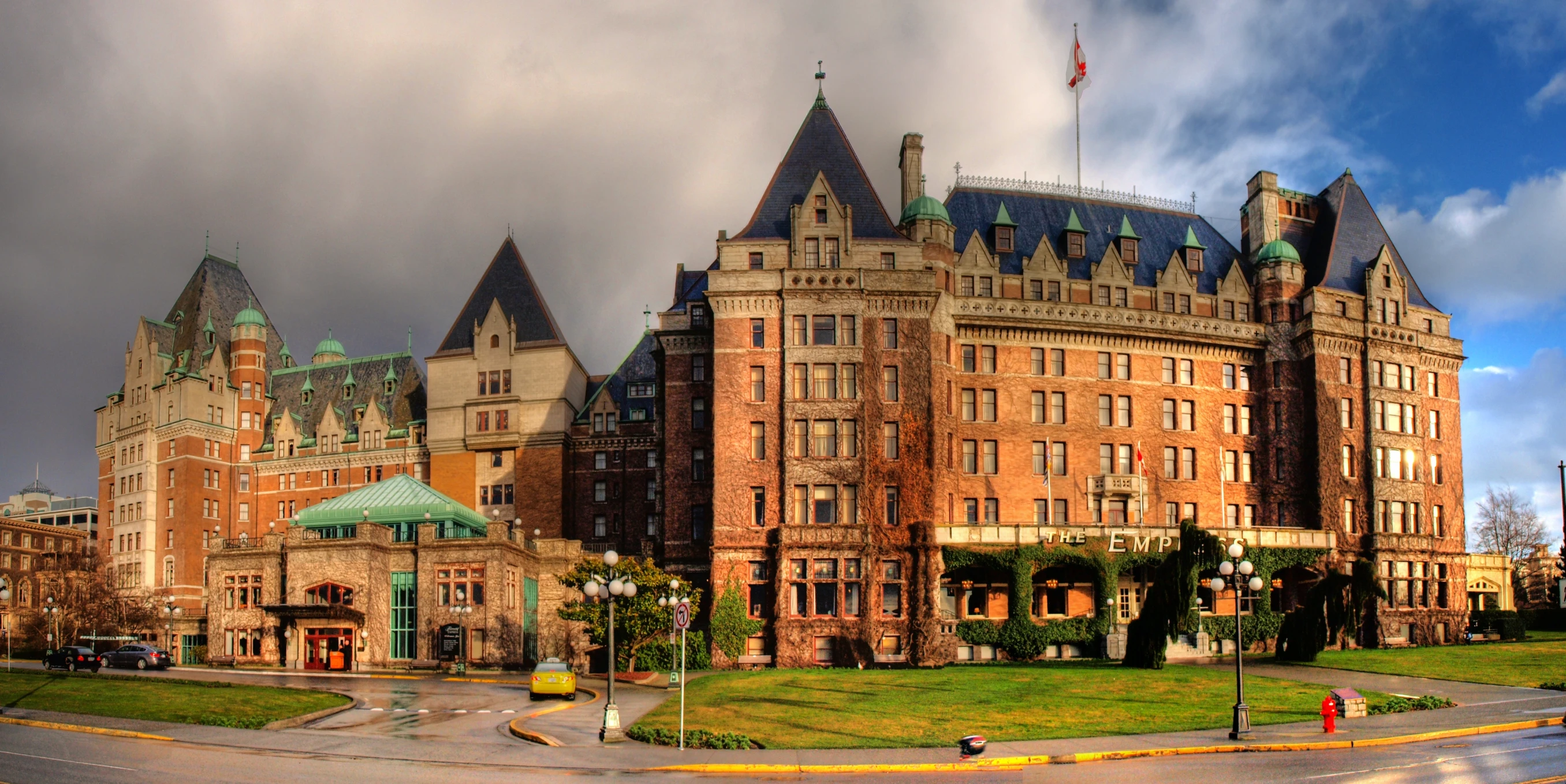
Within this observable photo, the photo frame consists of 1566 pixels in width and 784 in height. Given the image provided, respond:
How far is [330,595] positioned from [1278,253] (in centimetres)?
6062

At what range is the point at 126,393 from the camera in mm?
112688

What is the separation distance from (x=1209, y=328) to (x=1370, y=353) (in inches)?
391

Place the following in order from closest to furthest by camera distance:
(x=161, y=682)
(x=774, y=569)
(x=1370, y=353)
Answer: (x=161, y=682) < (x=774, y=569) < (x=1370, y=353)

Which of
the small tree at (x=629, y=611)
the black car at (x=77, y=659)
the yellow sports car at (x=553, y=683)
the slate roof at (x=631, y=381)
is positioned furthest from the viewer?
the slate roof at (x=631, y=381)

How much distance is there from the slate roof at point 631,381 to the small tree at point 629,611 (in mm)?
28820

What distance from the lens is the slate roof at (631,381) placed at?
9344 cm

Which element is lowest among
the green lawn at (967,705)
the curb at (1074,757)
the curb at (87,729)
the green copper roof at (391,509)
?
the green lawn at (967,705)

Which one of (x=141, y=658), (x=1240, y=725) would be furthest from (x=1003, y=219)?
(x=141, y=658)

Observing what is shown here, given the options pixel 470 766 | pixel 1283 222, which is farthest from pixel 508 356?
pixel 470 766

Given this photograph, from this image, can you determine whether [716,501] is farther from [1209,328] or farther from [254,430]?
[254,430]

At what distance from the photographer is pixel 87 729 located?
35500 millimetres

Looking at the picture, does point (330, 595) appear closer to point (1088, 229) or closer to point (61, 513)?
point (1088, 229)

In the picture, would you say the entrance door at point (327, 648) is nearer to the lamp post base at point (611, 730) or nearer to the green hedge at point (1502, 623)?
the lamp post base at point (611, 730)

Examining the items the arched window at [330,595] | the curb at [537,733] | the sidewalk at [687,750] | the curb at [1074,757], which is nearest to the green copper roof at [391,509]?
the arched window at [330,595]
